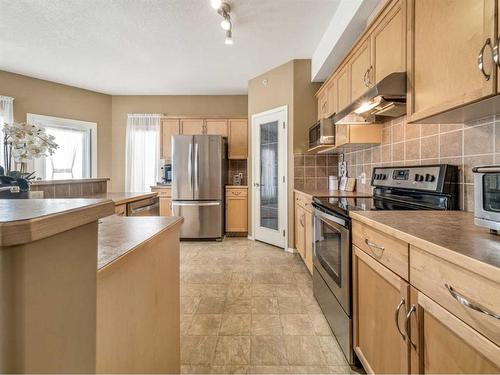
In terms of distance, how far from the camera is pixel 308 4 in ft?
8.18

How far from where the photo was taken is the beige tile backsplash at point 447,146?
1270 millimetres

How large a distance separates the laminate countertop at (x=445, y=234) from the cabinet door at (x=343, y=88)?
4.73 ft

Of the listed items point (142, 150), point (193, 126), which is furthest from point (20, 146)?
point (142, 150)

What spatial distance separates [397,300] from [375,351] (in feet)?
1.25

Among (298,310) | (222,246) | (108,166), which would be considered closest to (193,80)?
(108,166)

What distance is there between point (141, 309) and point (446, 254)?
978mm

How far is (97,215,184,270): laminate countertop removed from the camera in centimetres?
79

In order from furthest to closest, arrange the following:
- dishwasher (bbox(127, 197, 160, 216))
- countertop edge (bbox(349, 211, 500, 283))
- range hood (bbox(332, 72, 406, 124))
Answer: dishwasher (bbox(127, 197, 160, 216))
range hood (bbox(332, 72, 406, 124))
countertop edge (bbox(349, 211, 500, 283))

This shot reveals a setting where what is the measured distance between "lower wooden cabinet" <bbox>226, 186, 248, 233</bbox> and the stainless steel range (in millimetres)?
2401

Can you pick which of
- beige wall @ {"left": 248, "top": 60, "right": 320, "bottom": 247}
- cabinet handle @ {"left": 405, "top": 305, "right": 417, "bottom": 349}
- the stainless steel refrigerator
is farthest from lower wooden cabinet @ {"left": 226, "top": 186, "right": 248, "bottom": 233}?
cabinet handle @ {"left": 405, "top": 305, "right": 417, "bottom": 349}

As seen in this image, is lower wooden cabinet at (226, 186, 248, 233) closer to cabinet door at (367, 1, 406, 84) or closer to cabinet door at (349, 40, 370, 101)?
cabinet door at (349, 40, 370, 101)

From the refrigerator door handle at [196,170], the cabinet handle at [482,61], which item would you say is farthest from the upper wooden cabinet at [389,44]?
the refrigerator door handle at [196,170]

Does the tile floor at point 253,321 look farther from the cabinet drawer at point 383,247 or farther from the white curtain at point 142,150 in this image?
the white curtain at point 142,150

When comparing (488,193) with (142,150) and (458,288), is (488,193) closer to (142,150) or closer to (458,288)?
(458,288)
